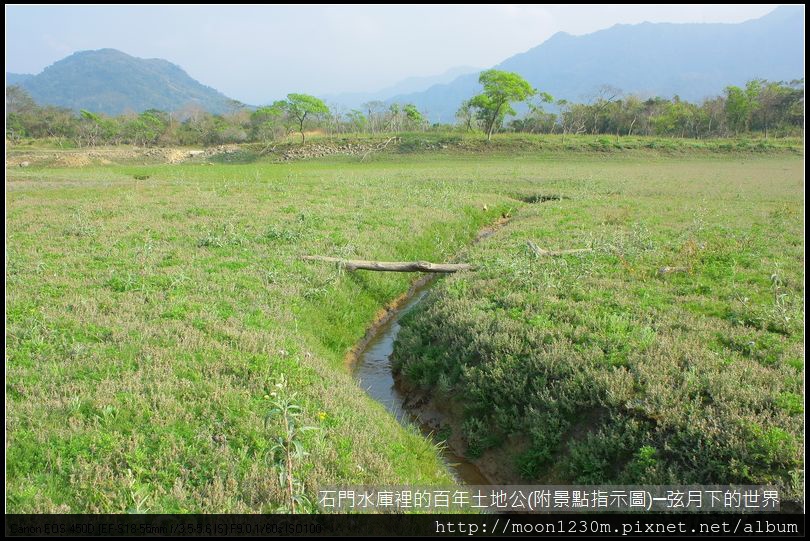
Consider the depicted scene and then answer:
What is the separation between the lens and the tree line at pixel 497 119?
267 ft

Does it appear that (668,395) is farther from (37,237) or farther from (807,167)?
(37,237)

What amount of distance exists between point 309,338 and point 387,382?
6.46ft

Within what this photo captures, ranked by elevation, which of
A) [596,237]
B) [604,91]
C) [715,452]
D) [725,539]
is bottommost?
[725,539]

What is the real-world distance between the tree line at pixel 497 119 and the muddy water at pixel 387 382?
72.2m

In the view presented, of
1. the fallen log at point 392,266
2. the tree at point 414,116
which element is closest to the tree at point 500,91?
the tree at point 414,116

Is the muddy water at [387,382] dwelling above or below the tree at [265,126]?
below

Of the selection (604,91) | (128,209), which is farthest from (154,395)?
(604,91)

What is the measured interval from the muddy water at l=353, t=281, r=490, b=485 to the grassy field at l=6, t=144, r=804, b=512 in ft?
1.58

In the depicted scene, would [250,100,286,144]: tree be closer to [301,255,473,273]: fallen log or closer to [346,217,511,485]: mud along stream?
[301,255,473,273]: fallen log

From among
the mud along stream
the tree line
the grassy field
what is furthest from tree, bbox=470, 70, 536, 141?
the mud along stream

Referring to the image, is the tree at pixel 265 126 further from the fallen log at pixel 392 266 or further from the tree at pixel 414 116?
the fallen log at pixel 392 266

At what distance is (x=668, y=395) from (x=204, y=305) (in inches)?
351

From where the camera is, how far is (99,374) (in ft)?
24.8

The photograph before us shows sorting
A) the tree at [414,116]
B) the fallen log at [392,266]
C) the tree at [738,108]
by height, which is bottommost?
the fallen log at [392,266]
